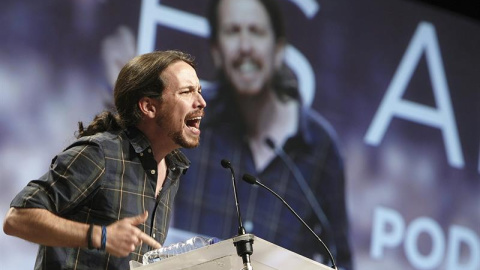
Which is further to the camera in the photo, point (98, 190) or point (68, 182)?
point (98, 190)

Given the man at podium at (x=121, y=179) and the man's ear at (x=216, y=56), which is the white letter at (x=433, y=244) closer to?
the man's ear at (x=216, y=56)

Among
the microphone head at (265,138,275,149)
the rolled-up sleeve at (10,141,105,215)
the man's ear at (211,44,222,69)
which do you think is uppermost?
the man's ear at (211,44,222,69)

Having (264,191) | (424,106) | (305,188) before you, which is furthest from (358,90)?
(264,191)

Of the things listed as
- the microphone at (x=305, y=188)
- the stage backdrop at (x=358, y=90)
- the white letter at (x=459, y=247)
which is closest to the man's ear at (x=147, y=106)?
the stage backdrop at (x=358, y=90)

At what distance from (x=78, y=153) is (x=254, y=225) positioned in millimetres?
2334

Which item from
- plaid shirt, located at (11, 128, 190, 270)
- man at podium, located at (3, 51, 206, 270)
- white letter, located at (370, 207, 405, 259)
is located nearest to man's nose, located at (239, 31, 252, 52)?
white letter, located at (370, 207, 405, 259)

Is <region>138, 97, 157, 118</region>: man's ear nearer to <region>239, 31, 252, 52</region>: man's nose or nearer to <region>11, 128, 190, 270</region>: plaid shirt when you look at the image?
<region>11, 128, 190, 270</region>: plaid shirt

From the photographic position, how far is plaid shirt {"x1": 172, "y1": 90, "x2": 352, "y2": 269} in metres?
4.85

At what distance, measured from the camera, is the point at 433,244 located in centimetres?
567

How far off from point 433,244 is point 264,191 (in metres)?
1.37

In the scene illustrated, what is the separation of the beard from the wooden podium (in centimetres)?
74

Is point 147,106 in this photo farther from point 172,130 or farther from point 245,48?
point 245,48

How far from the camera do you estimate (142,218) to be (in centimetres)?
246

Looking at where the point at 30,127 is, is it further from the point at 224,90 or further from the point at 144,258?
the point at 144,258
